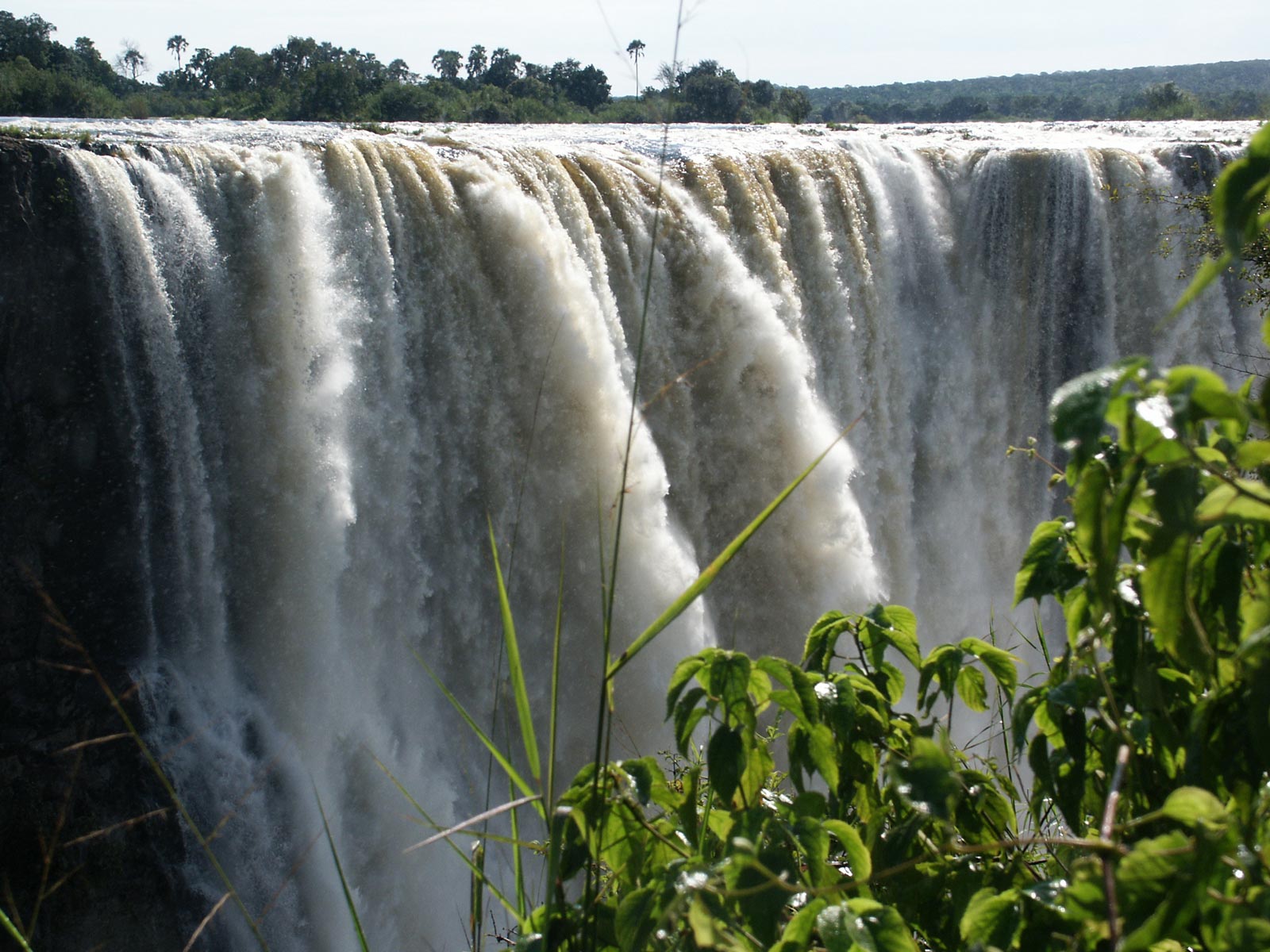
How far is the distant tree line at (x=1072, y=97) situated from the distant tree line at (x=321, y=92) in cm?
793

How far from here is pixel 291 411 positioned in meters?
6.31

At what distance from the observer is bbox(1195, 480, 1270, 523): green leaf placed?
0.63 m

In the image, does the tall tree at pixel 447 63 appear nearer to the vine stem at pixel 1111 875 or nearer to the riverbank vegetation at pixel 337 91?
the riverbank vegetation at pixel 337 91

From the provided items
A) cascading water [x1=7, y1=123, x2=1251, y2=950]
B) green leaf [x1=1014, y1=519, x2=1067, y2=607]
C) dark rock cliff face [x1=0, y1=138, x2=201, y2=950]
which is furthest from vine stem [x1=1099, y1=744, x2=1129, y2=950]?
dark rock cliff face [x1=0, y1=138, x2=201, y2=950]

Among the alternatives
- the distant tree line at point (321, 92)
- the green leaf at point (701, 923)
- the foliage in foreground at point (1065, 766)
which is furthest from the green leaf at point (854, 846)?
the distant tree line at point (321, 92)

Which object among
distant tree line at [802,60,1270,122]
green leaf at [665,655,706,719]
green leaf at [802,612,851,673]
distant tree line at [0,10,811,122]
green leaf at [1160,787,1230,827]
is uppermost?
distant tree line at [802,60,1270,122]

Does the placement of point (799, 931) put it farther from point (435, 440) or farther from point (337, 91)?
point (337, 91)

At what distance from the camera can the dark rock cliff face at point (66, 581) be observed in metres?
5.96

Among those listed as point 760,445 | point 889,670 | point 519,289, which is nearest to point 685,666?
point 889,670

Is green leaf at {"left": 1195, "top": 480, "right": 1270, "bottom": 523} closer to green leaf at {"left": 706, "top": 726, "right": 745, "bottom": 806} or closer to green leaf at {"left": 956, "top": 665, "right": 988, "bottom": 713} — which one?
green leaf at {"left": 706, "top": 726, "right": 745, "bottom": 806}

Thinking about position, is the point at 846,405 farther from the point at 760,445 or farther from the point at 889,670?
the point at 889,670

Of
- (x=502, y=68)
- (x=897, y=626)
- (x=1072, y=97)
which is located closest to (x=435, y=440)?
(x=897, y=626)

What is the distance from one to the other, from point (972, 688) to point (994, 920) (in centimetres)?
41

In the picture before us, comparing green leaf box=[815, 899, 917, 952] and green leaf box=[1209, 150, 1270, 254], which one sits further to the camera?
green leaf box=[815, 899, 917, 952]
